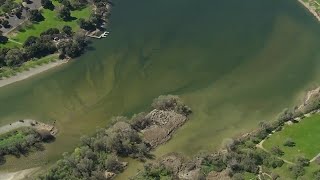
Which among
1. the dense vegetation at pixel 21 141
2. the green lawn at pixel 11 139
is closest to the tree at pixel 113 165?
the dense vegetation at pixel 21 141

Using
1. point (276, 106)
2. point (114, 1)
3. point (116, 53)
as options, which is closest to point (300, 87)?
point (276, 106)

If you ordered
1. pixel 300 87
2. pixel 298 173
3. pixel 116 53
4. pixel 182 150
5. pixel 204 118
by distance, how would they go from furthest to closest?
pixel 116 53, pixel 300 87, pixel 204 118, pixel 182 150, pixel 298 173

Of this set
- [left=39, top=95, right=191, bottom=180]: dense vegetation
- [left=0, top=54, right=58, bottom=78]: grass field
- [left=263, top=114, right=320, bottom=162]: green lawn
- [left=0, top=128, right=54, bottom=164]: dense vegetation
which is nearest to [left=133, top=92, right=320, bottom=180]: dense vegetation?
[left=263, top=114, right=320, bottom=162]: green lawn

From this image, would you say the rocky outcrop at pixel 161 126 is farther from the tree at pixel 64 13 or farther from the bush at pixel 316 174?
the tree at pixel 64 13

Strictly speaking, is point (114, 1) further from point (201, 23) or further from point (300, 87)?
point (300, 87)

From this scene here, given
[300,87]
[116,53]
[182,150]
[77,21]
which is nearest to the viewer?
[182,150]

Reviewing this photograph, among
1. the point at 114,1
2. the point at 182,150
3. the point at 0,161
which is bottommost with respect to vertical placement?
the point at 0,161

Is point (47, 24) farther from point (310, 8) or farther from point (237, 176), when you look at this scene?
point (310, 8)
